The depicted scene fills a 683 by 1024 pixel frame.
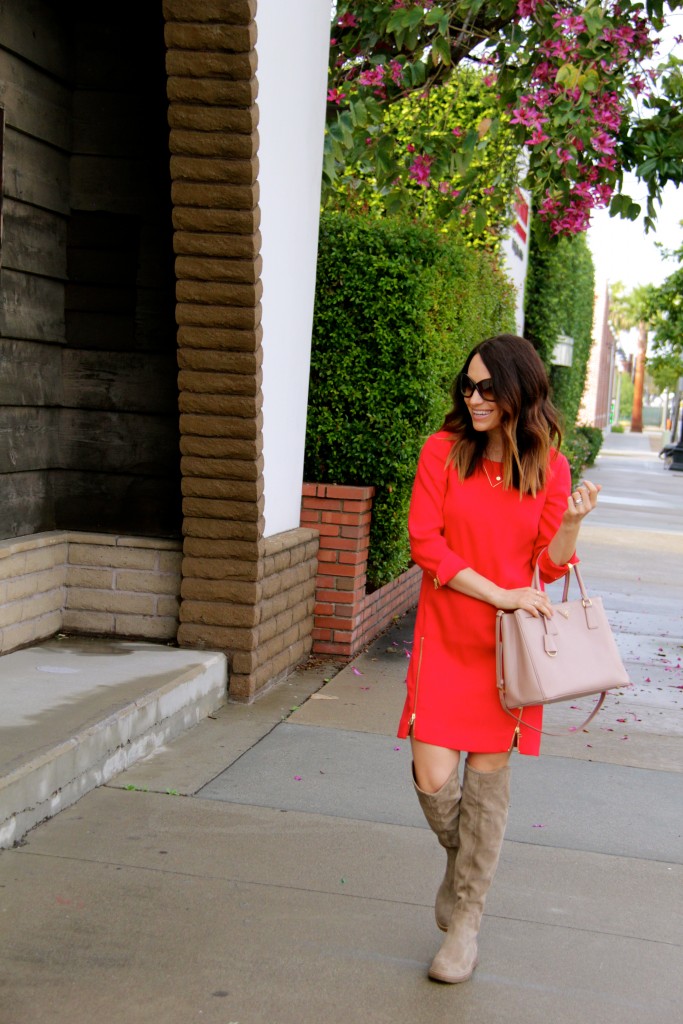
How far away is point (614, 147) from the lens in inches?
338

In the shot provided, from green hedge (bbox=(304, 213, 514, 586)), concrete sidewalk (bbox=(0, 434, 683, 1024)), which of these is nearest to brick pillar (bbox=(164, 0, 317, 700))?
concrete sidewalk (bbox=(0, 434, 683, 1024))

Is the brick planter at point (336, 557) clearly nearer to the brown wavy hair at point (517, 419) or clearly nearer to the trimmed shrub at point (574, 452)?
the brown wavy hair at point (517, 419)

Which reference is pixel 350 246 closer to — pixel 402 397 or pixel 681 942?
pixel 402 397

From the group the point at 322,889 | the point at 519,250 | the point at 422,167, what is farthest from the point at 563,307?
the point at 322,889

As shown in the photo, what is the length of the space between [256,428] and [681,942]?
3166mm

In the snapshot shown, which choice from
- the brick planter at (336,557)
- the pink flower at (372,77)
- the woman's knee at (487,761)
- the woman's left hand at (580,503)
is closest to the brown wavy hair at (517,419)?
the woman's left hand at (580,503)

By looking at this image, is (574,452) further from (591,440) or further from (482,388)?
(482,388)

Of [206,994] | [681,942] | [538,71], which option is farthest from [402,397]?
[206,994]

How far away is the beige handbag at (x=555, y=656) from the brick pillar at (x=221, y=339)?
9.63 ft

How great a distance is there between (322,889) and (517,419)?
1661 millimetres

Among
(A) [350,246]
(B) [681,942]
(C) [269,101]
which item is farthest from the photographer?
(A) [350,246]

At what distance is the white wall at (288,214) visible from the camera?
613 centimetres

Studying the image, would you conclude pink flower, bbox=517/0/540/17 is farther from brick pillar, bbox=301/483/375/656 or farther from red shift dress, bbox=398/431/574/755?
red shift dress, bbox=398/431/574/755

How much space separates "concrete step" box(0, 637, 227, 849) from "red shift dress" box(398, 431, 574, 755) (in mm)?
1475
